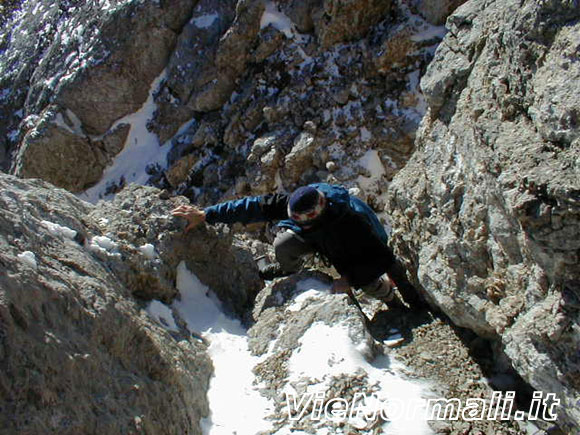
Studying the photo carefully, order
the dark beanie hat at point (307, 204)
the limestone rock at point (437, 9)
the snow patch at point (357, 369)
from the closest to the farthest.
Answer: the snow patch at point (357, 369), the dark beanie hat at point (307, 204), the limestone rock at point (437, 9)

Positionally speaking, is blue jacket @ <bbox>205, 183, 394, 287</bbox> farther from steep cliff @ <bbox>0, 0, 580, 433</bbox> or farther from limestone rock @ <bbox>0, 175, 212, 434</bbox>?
limestone rock @ <bbox>0, 175, 212, 434</bbox>

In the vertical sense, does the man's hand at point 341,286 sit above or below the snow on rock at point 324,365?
above

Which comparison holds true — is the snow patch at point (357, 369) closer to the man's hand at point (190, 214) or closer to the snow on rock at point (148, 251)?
the snow on rock at point (148, 251)

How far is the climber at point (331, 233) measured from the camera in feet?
12.3

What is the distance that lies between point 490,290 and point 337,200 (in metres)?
1.39

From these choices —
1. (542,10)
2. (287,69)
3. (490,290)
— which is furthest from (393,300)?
(287,69)

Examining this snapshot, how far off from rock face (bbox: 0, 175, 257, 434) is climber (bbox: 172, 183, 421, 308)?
2.19 ft

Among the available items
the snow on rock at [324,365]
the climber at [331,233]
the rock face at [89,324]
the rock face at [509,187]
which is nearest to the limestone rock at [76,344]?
the rock face at [89,324]

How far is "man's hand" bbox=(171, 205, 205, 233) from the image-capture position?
165 inches

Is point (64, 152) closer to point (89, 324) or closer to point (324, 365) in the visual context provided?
point (89, 324)

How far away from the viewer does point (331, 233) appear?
12.5ft

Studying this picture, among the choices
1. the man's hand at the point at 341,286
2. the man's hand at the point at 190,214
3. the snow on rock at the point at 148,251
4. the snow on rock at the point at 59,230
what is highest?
Answer: the man's hand at the point at 190,214

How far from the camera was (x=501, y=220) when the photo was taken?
2.56 m

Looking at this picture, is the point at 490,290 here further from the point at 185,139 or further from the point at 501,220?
the point at 185,139
